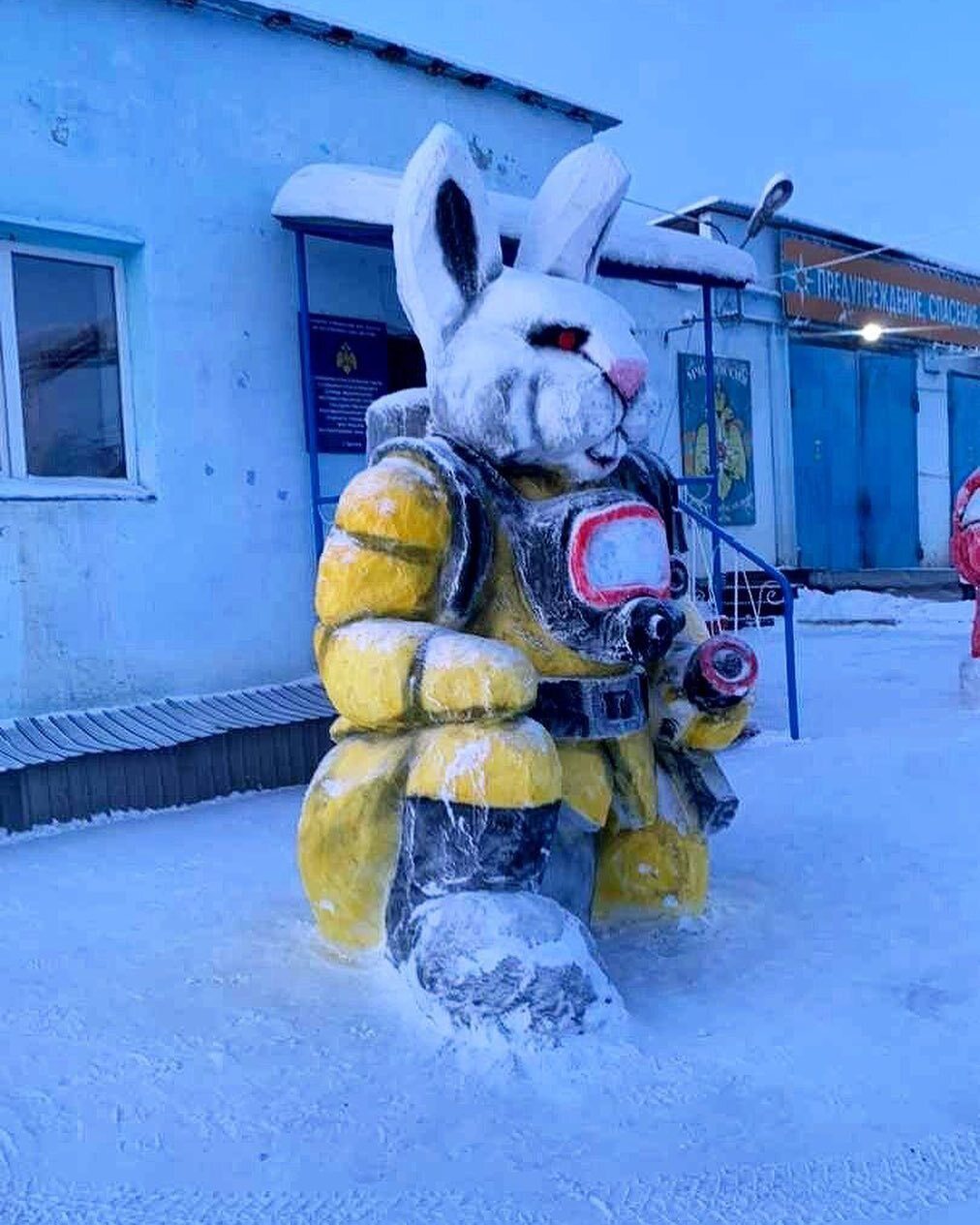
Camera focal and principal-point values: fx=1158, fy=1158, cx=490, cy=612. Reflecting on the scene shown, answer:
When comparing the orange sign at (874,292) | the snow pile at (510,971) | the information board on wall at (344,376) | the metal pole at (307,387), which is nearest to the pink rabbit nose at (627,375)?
the snow pile at (510,971)

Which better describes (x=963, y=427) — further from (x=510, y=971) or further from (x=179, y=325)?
(x=510, y=971)

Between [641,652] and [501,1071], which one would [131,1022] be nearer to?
[501,1071]

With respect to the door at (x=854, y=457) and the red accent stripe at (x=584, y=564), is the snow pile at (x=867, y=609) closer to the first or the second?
the door at (x=854, y=457)

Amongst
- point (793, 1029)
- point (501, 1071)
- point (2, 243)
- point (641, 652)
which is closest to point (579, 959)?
point (501, 1071)

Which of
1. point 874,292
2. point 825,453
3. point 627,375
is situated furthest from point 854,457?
point 627,375

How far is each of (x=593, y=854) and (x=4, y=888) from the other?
170 cm

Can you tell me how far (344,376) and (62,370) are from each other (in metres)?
1.23

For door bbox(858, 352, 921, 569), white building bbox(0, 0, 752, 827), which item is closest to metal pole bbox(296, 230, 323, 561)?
white building bbox(0, 0, 752, 827)

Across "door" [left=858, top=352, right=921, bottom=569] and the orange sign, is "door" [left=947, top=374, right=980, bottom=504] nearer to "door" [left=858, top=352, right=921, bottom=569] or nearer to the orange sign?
the orange sign

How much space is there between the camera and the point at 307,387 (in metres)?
4.94

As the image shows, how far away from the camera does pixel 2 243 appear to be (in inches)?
167

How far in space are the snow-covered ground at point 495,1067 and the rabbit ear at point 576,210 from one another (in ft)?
4.94

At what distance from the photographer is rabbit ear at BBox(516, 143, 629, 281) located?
99.6 inches

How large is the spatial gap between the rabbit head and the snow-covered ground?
1.09 meters
